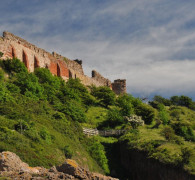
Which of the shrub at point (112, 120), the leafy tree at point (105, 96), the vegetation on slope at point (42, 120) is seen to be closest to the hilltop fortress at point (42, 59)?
the vegetation on slope at point (42, 120)

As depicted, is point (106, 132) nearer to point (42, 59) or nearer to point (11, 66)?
point (11, 66)

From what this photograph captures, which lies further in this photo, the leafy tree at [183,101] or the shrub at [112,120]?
the leafy tree at [183,101]

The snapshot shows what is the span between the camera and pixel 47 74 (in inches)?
1943

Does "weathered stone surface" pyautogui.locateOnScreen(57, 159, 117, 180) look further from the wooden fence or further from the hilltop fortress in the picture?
the hilltop fortress

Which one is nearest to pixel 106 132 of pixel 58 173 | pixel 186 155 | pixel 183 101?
pixel 186 155

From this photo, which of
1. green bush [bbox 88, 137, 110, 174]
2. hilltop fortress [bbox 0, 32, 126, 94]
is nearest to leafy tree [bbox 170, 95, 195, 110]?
hilltop fortress [bbox 0, 32, 126, 94]

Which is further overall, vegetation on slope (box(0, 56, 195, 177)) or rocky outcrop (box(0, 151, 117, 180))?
vegetation on slope (box(0, 56, 195, 177))

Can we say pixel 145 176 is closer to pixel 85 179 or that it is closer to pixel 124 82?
pixel 85 179

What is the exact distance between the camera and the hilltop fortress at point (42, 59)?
155 feet

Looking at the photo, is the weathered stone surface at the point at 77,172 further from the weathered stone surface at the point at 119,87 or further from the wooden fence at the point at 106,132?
the weathered stone surface at the point at 119,87

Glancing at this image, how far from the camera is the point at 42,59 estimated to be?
183 ft

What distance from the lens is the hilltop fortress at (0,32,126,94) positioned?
47.4 m

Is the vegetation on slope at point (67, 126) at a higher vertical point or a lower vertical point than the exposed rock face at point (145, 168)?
higher

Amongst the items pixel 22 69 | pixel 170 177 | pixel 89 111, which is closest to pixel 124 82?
pixel 89 111
